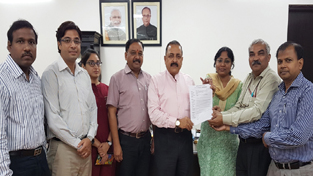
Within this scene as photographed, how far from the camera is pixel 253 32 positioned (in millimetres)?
3977

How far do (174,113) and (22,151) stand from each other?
4.07 ft

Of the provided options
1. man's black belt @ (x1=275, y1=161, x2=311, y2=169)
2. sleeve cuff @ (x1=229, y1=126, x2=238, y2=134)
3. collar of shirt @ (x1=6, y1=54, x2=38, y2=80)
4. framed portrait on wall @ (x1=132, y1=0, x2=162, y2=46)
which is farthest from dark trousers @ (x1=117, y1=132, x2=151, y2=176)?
framed portrait on wall @ (x1=132, y1=0, x2=162, y2=46)

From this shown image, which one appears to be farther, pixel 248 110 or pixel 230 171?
pixel 230 171

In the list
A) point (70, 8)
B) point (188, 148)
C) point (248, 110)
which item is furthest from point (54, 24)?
point (248, 110)

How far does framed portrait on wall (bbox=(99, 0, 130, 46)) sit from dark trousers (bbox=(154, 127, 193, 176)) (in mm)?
2668

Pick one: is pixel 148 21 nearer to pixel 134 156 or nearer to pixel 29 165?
pixel 134 156

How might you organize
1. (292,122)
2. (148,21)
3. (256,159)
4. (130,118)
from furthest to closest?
(148,21) < (130,118) < (256,159) < (292,122)

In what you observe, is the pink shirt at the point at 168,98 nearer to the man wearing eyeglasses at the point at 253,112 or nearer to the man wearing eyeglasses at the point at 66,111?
the man wearing eyeglasses at the point at 253,112

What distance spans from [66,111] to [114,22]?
2.86 metres

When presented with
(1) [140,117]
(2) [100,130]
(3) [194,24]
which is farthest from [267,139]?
(3) [194,24]

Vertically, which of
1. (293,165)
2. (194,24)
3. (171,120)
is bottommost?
(293,165)

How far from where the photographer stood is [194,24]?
396 centimetres

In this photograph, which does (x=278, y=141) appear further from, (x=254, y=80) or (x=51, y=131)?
(x=51, y=131)

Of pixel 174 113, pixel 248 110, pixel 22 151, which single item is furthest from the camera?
pixel 174 113
